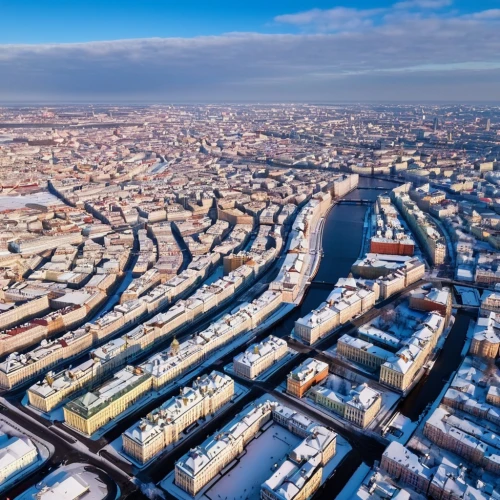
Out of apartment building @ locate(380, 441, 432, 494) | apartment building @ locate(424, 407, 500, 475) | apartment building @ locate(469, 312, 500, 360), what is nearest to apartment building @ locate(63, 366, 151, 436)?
apartment building @ locate(380, 441, 432, 494)

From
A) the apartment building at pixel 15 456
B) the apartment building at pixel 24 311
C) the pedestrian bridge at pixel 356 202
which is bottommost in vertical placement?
the apartment building at pixel 15 456

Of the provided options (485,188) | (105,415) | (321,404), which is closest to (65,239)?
(105,415)

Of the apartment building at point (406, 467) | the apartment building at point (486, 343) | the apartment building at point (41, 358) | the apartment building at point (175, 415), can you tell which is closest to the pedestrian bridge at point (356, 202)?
the apartment building at point (486, 343)

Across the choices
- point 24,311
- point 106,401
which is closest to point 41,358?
point 106,401

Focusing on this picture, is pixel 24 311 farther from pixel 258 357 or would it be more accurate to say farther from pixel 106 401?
pixel 258 357

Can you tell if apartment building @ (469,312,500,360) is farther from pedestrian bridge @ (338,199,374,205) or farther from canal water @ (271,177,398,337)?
pedestrian bridge @ (338,199,374,205)

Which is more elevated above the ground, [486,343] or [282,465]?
[486,343]

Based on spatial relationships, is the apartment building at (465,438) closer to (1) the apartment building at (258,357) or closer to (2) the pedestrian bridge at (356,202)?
(1) the apartment building at (258,357)

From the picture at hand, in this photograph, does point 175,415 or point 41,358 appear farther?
point 41,358

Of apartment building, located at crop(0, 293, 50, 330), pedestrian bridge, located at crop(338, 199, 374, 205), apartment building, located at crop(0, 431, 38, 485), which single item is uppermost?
pedestrian bridge, located at crop(338, 199, 374, 205)

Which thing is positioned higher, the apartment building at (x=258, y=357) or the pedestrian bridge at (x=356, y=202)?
the pedestrian bridge at (x=356, y=202)

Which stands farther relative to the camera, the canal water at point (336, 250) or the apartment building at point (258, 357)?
the canal water at point (336, 250)
